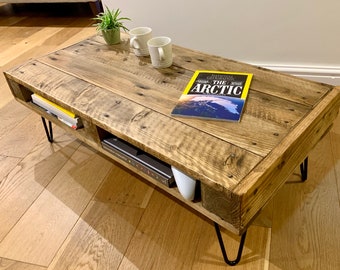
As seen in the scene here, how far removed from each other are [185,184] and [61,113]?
517mm

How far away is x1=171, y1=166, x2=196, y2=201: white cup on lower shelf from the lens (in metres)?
0.76

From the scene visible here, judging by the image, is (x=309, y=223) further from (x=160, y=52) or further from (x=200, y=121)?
(x=160, y=52)

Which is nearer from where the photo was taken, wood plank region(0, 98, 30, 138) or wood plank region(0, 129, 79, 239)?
wood plank region(0, 129, 79, 239)

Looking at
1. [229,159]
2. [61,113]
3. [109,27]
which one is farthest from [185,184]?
[109,27]

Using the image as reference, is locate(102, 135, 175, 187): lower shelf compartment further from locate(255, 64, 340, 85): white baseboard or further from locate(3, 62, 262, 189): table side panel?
locate(255, 64, 340, 85): white baseboard

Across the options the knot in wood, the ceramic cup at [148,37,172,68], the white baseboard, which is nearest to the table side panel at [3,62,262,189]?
the knot in wood

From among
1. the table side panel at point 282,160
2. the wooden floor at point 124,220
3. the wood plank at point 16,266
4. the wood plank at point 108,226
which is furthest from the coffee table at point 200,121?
the wood plank at point 16,266

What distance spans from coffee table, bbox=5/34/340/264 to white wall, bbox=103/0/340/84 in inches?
20.9

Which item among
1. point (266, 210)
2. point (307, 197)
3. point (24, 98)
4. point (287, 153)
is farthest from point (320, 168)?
point (24, 98)

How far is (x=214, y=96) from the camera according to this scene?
905 millimetres

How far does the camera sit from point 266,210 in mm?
1059

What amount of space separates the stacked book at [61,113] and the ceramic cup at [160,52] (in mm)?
319

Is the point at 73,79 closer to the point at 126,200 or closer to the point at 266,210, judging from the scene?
the point at 126,200

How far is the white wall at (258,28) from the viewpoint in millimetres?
1438
